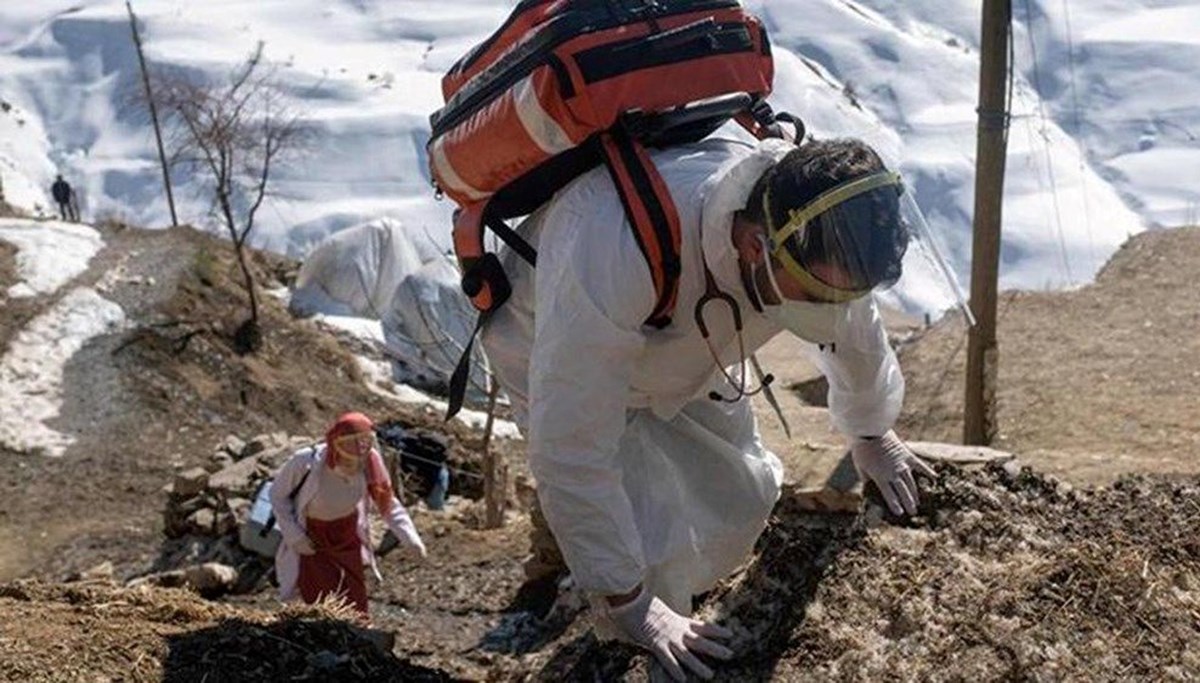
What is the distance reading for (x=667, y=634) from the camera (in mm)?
3445

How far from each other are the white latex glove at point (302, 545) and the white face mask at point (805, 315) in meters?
3.67

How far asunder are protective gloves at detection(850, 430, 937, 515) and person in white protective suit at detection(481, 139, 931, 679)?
1.40 feet

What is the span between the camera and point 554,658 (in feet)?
14.9

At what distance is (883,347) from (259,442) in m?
10.3

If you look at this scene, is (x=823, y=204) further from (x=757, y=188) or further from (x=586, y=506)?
(x=586, y=506)

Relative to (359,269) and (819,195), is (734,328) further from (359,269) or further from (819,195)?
(359,269)

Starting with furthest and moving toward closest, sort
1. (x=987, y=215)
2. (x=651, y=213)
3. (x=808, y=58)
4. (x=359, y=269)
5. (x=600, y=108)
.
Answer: (x=808, y=58) < (x=359, y=269) < (x=987, y=215) < (x=600, y=108) < (x=651, y=213)

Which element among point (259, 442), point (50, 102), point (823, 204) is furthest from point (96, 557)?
point (50, 102)

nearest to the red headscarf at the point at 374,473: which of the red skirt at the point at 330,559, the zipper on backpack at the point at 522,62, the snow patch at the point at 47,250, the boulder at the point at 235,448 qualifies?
the red skirt at the point at 330,559

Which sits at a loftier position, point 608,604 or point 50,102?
point 608,604

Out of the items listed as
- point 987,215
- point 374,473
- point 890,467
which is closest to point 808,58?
point 987,215

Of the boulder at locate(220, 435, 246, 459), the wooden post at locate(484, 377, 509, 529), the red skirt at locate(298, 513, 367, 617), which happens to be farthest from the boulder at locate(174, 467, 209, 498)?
the red skirt at locate(298, 513, 367, 617)

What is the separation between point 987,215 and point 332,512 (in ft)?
15.8

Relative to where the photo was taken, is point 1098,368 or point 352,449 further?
point 1098,368
